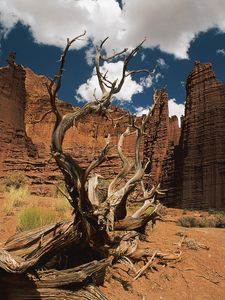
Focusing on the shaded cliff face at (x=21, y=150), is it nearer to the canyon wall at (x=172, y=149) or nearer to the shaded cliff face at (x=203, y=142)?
the canyon wall at (x=172, y=149)

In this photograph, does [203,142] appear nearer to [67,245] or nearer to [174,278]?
[174,278]

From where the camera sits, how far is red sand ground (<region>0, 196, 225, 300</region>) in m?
5.80

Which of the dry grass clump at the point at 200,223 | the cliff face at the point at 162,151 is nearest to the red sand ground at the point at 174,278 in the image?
the dry grass clump at the point at 200,223

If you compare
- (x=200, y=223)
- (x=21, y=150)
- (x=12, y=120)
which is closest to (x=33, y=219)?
(x=200, y=223)

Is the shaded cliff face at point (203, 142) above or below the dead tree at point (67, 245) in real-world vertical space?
above

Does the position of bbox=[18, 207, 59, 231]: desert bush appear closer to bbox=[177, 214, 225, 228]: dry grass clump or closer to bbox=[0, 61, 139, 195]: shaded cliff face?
bbox=[0, 61, 139, 195]: shaded cliff face

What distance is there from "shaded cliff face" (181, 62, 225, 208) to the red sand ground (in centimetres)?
2120

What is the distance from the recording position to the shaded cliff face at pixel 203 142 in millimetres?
30016

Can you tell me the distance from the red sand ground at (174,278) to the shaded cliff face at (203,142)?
21.2m

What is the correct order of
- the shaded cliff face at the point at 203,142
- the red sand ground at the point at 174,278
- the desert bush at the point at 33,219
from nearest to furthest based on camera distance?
the red sand ground at the point at 174,278
the desert bush at the point at 33,219
the shaded cliff face at the point at 203,142

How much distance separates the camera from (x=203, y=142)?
32375mm

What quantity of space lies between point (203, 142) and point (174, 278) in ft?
87.8

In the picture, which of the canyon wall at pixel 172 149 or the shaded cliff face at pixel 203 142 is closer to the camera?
the canyon wall at pixel 172 149

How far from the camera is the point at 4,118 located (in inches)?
1159
